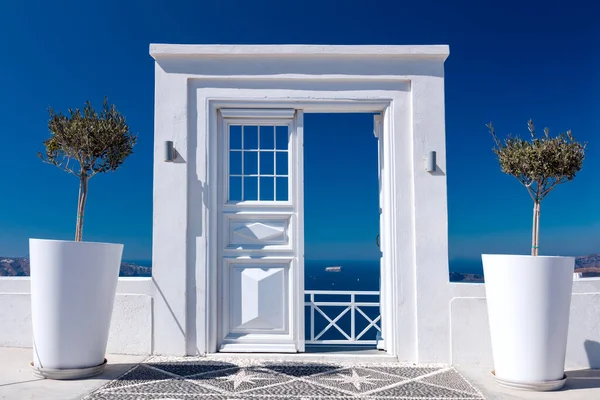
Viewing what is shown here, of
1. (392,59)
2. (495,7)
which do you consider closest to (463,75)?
(495,7)

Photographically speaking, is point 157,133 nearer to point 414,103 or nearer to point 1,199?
point 414,103

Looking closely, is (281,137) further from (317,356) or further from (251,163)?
(317,356)

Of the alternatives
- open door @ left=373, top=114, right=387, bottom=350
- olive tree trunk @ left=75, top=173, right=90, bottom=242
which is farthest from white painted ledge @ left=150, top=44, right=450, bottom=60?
olive tree trunk @ left=75, top=173, right=90, bottom=242

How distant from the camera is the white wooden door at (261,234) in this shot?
13.8 feet

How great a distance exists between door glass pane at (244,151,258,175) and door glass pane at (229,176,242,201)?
0.31ft

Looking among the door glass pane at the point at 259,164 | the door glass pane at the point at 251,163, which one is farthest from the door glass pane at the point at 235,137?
the door glass pane at the point at 251,163

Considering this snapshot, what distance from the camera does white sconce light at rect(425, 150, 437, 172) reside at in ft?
13.4

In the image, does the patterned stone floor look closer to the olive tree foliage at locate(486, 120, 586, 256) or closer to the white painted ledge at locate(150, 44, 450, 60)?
the olive tree foliage at locate(486, 120, 586, 256)

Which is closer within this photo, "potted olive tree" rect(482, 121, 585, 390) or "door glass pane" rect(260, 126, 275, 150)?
"potted olive tree" rect(482, 121, 585, 390)

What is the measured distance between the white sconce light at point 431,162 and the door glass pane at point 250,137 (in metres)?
1.45

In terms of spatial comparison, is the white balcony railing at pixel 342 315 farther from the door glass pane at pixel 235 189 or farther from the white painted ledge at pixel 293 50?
the white painted ledge at pixel 293 50

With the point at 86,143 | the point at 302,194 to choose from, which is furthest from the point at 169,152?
the point at 302,194

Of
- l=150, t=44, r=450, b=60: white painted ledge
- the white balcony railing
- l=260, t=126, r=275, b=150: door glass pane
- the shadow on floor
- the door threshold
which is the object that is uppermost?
l=150, t=44, r=450, b=60: white painted ledge

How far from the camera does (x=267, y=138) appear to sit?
171 inches
